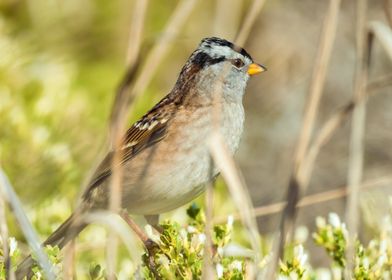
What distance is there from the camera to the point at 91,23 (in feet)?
22.3

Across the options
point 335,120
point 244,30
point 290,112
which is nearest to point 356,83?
point 335,120

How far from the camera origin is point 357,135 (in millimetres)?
2322

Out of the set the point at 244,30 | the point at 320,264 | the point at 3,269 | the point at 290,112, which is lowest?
the point at 320,264

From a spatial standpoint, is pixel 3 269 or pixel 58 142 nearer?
pixel 3 269

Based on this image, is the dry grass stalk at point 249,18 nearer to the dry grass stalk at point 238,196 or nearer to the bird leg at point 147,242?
the dry grass stalk at point 238,196

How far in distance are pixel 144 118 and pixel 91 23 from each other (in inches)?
127

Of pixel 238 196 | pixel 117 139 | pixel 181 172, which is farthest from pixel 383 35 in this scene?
pixel 181 172

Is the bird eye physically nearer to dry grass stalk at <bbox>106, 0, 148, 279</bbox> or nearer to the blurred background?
the blurred background

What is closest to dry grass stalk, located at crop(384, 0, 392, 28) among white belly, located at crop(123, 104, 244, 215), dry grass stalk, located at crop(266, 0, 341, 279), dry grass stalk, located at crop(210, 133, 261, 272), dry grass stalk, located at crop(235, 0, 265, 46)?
dry grass stalk, located at crop(266, 0, 341, 279)

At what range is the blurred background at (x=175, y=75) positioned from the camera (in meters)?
4.70

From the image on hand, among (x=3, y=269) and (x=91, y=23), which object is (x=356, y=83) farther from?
(x=91, y=23)

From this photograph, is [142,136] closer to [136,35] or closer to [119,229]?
[136,35]

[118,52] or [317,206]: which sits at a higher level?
[118,52]

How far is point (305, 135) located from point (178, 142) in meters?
1.25
